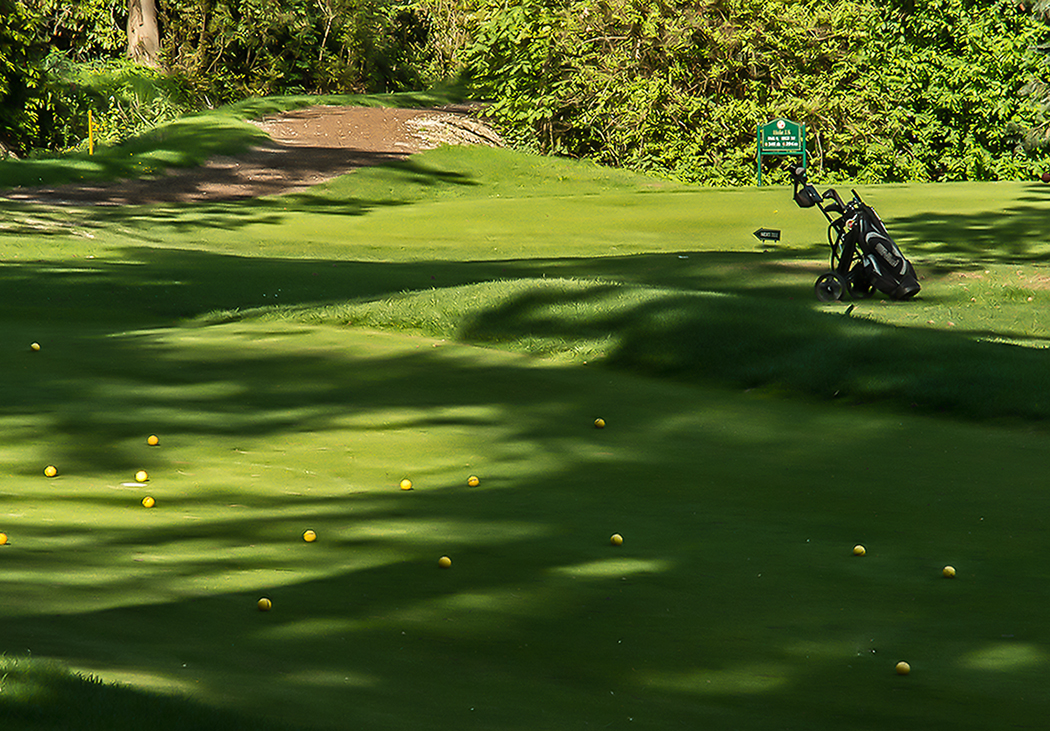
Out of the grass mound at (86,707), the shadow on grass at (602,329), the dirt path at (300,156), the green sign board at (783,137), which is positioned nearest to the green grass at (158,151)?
the dirt path at (300,156)

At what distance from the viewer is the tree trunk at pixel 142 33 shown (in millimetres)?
50656

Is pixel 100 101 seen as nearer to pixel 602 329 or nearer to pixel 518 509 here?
pixel 602 329

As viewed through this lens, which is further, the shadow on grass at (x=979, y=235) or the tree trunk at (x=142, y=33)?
the tree trunk at (x=142, y=33)

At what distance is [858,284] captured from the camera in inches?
647

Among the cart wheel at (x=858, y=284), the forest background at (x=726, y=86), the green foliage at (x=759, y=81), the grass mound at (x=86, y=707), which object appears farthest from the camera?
the green foliage at (x=759, y=81)

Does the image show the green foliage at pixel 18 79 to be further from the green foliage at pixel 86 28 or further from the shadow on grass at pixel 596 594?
the shadow on grass at pixel 596 594

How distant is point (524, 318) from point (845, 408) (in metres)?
4.34

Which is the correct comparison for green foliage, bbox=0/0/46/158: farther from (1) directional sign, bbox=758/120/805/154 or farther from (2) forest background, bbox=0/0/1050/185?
(1) directional sign, bbox=758/120/805/154

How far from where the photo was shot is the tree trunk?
50656 millimetres

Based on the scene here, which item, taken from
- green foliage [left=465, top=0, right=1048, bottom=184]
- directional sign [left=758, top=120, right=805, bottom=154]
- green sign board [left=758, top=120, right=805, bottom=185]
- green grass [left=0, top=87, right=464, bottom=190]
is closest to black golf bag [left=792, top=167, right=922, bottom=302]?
green grass [left=0, top=87, right=464, bottom=190]

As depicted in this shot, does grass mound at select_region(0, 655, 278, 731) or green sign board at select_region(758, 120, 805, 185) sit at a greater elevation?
grass mound at select_region(0, 655, 278, 731)

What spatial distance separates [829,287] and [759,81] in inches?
1045

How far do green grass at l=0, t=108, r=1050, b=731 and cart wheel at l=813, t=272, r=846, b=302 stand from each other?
0.43m

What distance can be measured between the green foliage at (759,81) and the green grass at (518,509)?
84.1 ft
